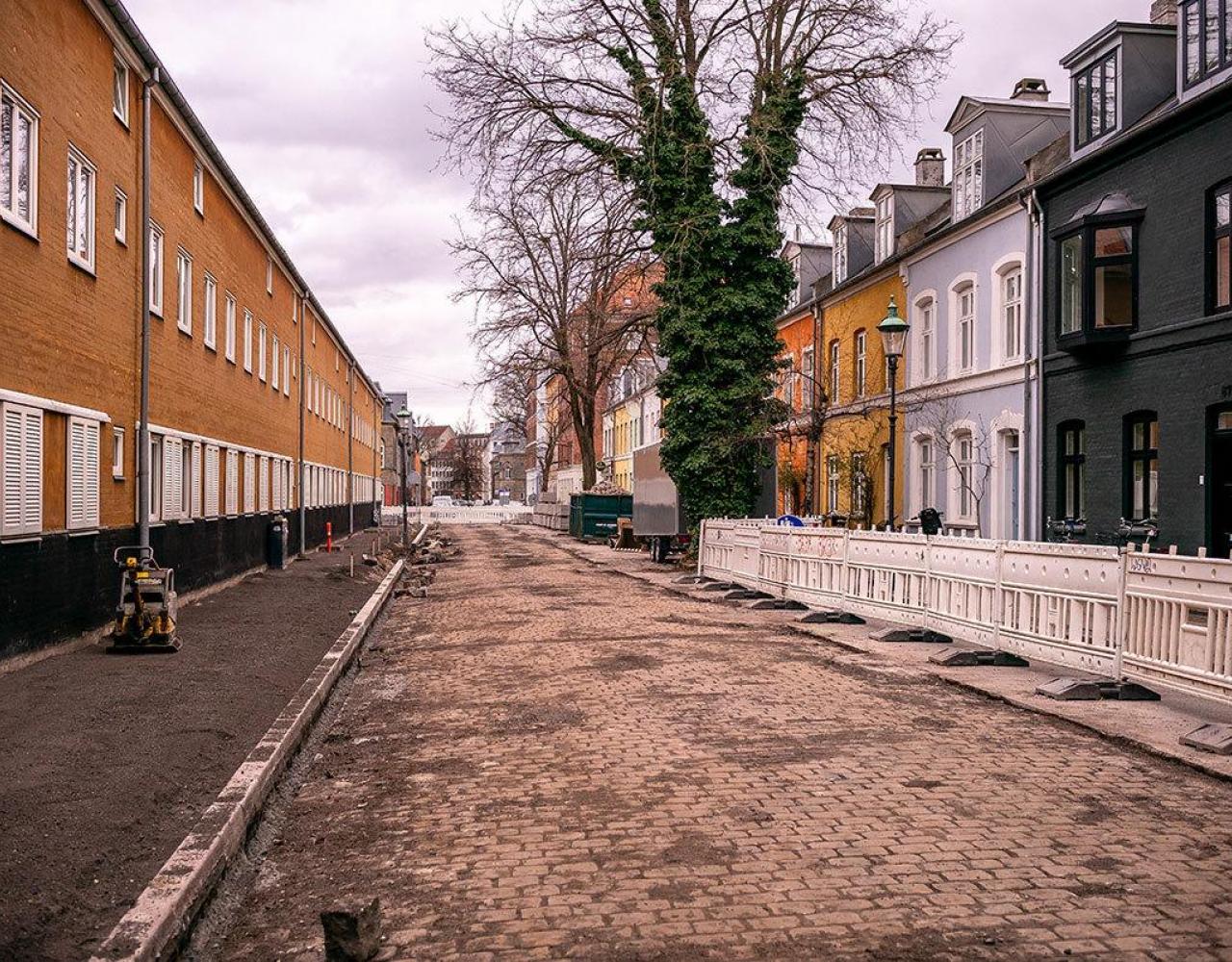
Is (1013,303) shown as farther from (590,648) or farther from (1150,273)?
(590,648)

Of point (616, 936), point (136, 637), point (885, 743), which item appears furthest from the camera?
point (136, 637)

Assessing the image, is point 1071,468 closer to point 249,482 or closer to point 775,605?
point 775,605

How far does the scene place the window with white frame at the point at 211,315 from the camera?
20641 millimetres

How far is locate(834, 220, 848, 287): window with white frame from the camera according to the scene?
114 ft

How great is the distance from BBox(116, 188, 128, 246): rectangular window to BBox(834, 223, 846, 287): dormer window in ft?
77.3

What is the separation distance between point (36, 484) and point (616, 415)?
63.4 meters

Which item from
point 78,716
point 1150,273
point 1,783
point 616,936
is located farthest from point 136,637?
point 1150,273

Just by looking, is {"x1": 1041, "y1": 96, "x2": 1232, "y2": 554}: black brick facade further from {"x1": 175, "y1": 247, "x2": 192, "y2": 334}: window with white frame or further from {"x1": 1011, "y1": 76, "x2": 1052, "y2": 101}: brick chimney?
{"x1": 175, "y1": 247, "x2": 192, "y2": 334}: window with white frame

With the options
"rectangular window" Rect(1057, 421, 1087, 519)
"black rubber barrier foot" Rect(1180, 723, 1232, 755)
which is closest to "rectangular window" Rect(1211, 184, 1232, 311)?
"rectangular window" Rect(1057, 421, 1087, 519)

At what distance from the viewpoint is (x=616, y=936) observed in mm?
4480

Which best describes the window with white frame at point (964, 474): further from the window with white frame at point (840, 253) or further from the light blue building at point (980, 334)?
the window with white frame at point (840, 253)

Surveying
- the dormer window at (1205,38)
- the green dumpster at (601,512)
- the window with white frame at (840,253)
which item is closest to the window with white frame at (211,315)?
the dormer window at (1205,38)

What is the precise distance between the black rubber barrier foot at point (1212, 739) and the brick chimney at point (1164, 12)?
18.7 meters

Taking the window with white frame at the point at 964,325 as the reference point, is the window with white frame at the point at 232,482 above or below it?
→ below
